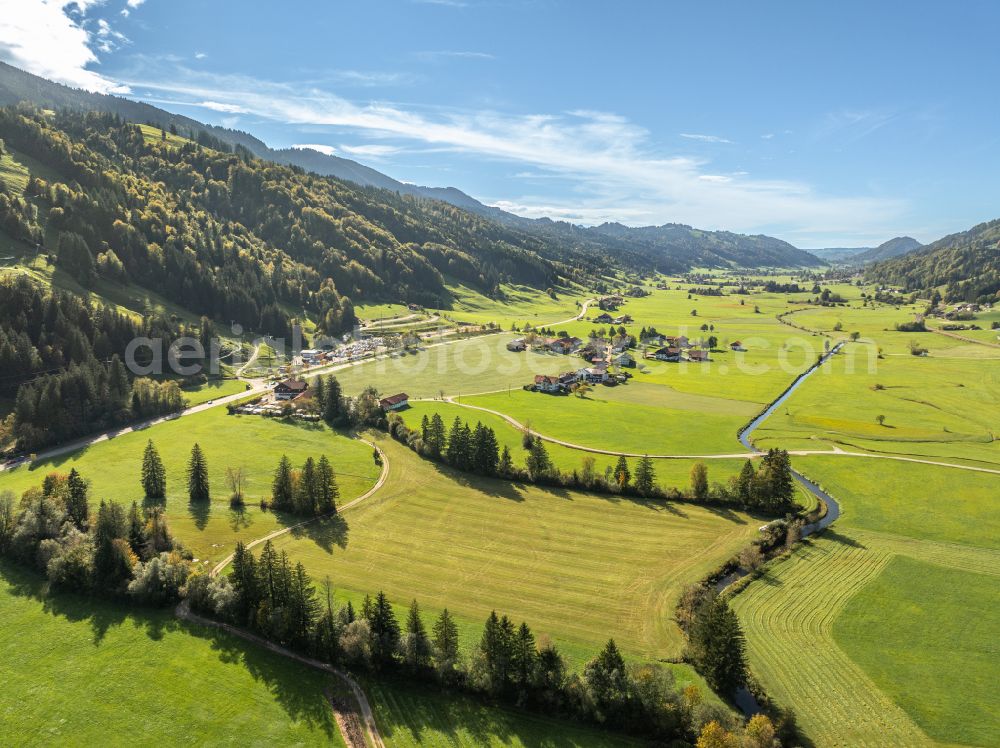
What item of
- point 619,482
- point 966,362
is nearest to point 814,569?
point 619,482

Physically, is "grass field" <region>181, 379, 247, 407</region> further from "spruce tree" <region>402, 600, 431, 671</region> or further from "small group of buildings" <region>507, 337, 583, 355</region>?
"spruce tree" <region>402, 600, 431, 671</region>

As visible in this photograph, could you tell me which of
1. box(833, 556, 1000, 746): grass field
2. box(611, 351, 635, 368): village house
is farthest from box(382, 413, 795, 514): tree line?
box(611, 351, 635, 368): village house

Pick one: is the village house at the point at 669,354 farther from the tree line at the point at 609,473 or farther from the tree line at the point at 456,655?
the tree line at the point at 456,655

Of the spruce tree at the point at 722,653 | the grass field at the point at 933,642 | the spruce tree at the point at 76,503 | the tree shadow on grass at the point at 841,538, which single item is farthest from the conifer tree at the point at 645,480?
the spruce tree at the point at 76,503


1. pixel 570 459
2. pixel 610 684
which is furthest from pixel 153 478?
pixel 610 684

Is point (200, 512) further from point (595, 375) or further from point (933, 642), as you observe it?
point (595, 375)

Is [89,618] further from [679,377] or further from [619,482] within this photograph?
[679,377]
